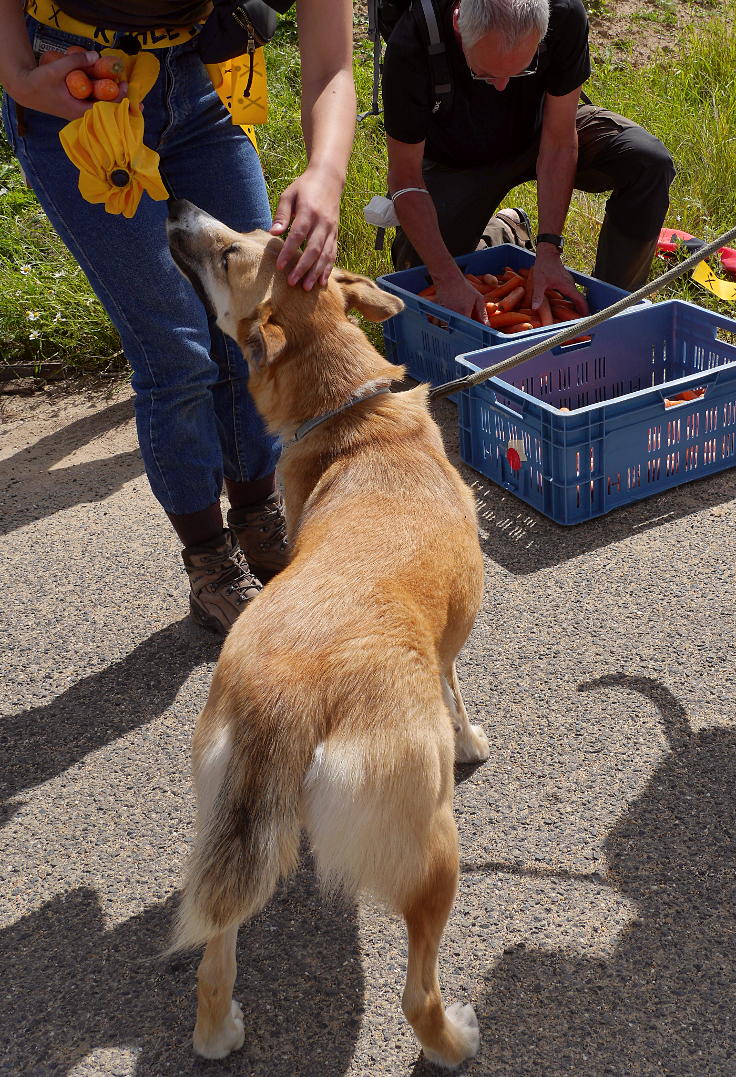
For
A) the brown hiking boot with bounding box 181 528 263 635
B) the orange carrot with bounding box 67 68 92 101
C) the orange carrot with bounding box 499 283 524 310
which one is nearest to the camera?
the orange carrot with bounding box 67 68 92 101

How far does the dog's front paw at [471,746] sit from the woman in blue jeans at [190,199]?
939 mm

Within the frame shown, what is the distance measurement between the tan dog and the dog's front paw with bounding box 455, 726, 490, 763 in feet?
1.56

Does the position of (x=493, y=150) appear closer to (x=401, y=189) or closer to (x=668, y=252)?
(x=401, y=189)

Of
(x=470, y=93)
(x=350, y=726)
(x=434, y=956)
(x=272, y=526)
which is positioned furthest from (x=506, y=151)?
(x=434, y=956)

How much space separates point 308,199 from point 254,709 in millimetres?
1337

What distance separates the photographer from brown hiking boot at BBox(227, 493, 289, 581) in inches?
133

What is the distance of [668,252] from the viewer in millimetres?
5355

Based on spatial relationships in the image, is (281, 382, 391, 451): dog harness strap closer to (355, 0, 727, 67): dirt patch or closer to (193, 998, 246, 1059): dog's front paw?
(193, 998, 246, 1059): dog's front paw

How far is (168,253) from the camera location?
2697 millimetres

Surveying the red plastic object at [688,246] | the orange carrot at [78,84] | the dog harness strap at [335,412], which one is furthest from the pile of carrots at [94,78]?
the red plastic object at [688,246]

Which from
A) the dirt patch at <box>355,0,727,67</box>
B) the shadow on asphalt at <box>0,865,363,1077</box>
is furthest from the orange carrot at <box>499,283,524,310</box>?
the dirt patch at <box>355,0,727,67</box>

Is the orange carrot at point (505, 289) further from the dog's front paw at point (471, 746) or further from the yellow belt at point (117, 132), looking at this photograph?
the dog's front paw at point (471, 746)

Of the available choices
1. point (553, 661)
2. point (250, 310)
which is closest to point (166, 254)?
point (250, 310)

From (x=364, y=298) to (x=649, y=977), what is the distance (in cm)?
191
